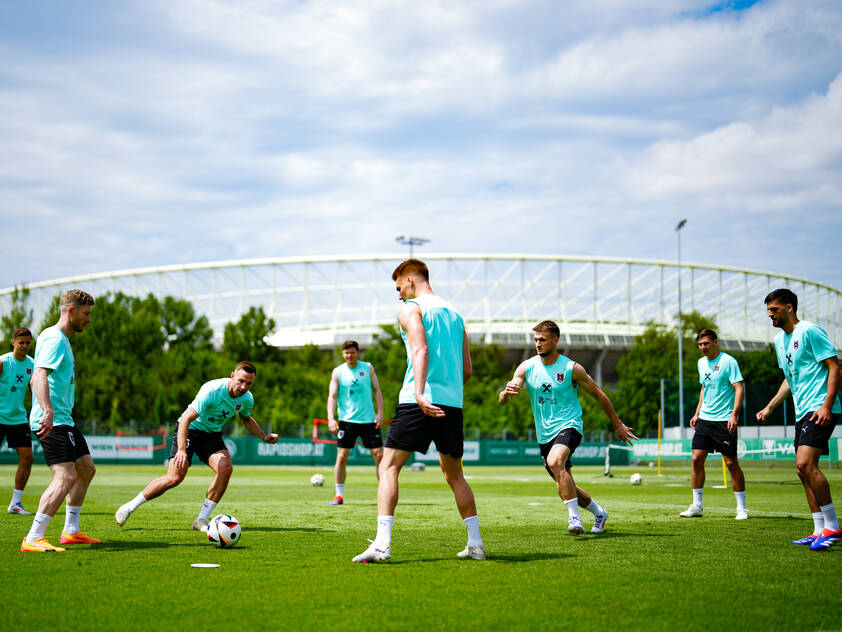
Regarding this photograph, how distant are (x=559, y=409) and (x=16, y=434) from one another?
285 inches

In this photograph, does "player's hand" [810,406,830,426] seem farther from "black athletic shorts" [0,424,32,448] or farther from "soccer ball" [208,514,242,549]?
"black athletic shorts" [0,424,32,448]

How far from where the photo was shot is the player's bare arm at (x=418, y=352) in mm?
6227

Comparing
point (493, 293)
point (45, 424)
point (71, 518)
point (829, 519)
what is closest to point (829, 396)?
point (829, 519)

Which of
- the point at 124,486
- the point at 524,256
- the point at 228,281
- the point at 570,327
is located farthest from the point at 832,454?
the point at 228,281

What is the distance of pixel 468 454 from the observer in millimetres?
41688

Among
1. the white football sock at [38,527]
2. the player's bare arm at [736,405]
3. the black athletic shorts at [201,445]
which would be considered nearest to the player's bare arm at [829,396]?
the player's bare arm at [736,405]

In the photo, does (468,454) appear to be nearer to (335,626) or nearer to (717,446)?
(717,446)

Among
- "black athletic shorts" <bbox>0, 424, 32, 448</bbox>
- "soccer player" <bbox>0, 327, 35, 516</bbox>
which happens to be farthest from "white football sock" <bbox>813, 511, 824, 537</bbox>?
"black athletic shorts" <bbox>0, 424, 32, 448</bbox>

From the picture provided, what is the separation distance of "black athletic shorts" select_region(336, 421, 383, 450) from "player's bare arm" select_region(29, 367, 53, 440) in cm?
694

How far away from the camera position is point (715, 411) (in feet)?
37.9

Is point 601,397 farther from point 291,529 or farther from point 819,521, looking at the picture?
point 291,529

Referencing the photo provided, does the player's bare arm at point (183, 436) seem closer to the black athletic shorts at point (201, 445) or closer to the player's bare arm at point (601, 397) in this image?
the black athletic shorts at point (201, 445)

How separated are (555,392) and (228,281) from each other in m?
109

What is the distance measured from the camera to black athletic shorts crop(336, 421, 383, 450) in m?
13.6
